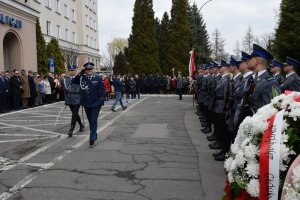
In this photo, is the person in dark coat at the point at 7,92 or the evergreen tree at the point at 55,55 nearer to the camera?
the person in dark coat at the point at 7,92

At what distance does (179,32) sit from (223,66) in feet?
155

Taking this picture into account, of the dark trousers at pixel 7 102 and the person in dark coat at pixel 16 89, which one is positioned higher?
the person in dark coat at pixel 16 89

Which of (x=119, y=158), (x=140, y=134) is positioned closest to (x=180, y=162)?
(x=119, y=158)

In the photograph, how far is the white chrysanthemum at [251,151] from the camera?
3035mm

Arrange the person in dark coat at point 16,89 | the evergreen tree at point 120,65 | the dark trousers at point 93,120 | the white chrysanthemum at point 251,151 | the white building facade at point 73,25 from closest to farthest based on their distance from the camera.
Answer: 1. the white chrysanthemum at point 251,151
2. the dark trousers at point 93,120
3. the person in dark coat at point 16,89
4. the white building facade at point 73,25
5. the evergreen tree at point 120,65

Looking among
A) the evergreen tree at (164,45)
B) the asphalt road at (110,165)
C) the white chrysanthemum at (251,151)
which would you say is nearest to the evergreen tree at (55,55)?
the evergreen tree at (164,45)

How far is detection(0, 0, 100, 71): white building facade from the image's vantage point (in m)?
41.8

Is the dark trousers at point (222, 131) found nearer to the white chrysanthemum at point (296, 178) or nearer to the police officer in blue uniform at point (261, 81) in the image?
the police officer in blue uniform at point (261, 81)

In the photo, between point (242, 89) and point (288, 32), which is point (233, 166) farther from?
point (288, 32)

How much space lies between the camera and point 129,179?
6609 millimetres

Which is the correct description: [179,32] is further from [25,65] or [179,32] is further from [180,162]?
[180,162]

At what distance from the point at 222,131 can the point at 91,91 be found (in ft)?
10.8

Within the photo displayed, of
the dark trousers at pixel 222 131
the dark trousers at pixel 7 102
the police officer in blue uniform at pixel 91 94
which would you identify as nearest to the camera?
the dark trousers at pixel 222 131

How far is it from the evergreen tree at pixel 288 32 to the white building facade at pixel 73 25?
19091 mm
